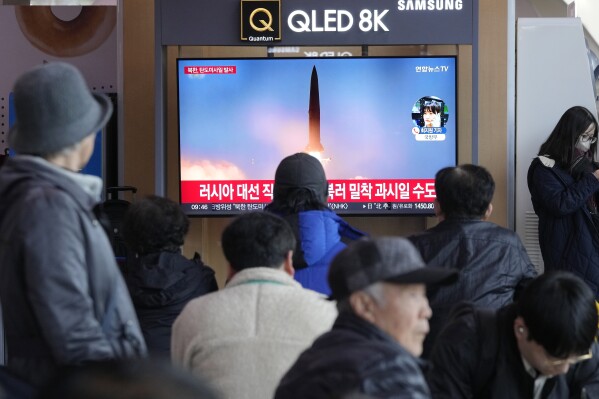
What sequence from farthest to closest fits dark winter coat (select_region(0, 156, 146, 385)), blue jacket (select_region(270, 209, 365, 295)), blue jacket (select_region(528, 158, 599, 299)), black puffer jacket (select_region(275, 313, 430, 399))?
blue jacket (select_region(528, 158, 599, 299))
blue jacket (select_region(270, 209, 365, 295))
dark winter coat (select_region(0, 156, 146, 385))
black puffer jacket (select_region(275, 313, 430, 399))

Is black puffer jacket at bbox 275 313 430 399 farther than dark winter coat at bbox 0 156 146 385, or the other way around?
dark winter coat at bbox 0 156 146 385

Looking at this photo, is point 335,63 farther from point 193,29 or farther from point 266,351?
point 266,351

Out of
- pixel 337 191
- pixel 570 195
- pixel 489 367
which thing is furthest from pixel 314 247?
pixel 337 191

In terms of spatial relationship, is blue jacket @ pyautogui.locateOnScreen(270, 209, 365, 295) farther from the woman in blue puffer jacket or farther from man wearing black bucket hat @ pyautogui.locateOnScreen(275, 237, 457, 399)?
man wearing black bucket hat @ pyautogui.locateOnScreen(275, 237, 457, 399)

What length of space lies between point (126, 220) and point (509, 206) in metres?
3.04

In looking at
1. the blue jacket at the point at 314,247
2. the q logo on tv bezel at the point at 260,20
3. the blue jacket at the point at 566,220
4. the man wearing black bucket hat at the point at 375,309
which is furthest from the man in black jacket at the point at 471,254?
the q logo on tv bezel at the point at 260,20

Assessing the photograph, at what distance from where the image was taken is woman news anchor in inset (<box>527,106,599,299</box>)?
523 centimetres

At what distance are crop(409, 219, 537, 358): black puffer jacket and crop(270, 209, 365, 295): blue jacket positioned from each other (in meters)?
0.31

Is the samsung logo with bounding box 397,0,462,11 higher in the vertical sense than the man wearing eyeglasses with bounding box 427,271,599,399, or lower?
higher

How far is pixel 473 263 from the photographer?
3510 millimetres

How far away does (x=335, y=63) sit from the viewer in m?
5.82

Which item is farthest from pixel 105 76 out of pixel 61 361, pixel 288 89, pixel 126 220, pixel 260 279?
pixel 61 361

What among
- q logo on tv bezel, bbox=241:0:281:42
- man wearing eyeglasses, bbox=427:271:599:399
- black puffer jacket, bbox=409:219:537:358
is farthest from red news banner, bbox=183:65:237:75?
man wearing eyeglasses, bbox=427:271:599:399

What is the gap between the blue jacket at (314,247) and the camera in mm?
3633
